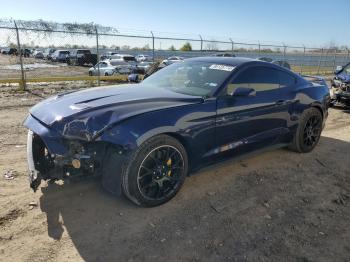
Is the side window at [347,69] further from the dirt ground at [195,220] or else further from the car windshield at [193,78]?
the car windshield at [193,78]

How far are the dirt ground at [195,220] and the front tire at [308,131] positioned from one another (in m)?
0.71

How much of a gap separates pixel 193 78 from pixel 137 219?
6.76 feet

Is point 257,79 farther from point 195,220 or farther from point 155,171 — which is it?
point 195,220

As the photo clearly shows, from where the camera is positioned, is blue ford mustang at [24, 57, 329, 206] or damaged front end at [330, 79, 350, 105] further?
damaged front end at [330, 79, 350, 105]

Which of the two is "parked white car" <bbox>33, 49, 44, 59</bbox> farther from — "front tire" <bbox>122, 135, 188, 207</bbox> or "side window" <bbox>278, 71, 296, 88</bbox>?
"front tire" <bbox>122, 135, 188, 207</bbox>

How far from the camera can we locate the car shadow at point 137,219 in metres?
3.12

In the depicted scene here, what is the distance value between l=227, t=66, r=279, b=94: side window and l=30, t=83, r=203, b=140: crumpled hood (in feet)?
2.36

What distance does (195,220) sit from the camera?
363 cm

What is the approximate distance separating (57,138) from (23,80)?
9.70 meters

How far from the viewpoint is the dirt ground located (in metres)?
3.10

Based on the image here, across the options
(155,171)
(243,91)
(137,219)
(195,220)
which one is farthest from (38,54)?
(195,220)

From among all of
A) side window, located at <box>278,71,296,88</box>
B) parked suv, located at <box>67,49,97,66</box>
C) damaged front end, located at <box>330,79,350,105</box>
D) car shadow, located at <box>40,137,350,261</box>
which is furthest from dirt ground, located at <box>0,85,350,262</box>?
parked suv, located at <box>67,49,97,66</box>

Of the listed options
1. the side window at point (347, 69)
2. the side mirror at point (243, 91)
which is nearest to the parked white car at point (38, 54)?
the side window at point (347, 69)

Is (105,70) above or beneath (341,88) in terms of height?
above
